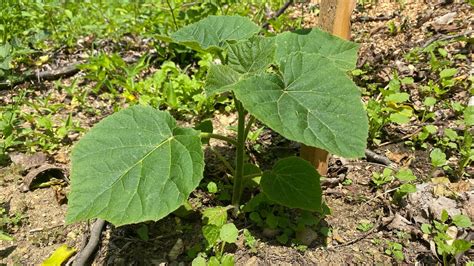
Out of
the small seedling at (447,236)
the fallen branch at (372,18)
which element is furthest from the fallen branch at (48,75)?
the small seedling at (447,236)

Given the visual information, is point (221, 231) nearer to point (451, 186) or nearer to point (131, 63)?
point (451, 186)

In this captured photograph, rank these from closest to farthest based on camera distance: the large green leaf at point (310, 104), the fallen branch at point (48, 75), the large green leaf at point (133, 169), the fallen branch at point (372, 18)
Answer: the large green leaf at point (310, 104) < the large green leaf at point (133, 169) < the fallen branch at point (48, 75) < the fallen branch at point (372, 18)

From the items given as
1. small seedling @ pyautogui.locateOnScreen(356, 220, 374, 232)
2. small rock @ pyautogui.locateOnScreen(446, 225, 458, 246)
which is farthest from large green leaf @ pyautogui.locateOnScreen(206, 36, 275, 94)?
small rock @ pyautogui.locateOnScreen(446, 225, 458, 246)

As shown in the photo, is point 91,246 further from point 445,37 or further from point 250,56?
point 445,37

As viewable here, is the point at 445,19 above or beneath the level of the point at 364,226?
above

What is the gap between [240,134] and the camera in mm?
2018

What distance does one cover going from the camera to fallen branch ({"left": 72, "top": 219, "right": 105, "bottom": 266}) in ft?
6.98

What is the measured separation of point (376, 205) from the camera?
94.8 inches

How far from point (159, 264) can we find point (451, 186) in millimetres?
1631

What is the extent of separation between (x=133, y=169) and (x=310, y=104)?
0.74 m

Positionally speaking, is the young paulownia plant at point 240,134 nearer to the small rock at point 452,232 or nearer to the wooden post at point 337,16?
the wooden post at point 337,16

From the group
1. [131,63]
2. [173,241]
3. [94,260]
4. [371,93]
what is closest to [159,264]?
[173,241]

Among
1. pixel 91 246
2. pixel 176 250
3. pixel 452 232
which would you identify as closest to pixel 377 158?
pixel 452 232

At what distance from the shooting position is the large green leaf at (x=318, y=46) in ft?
6.59
